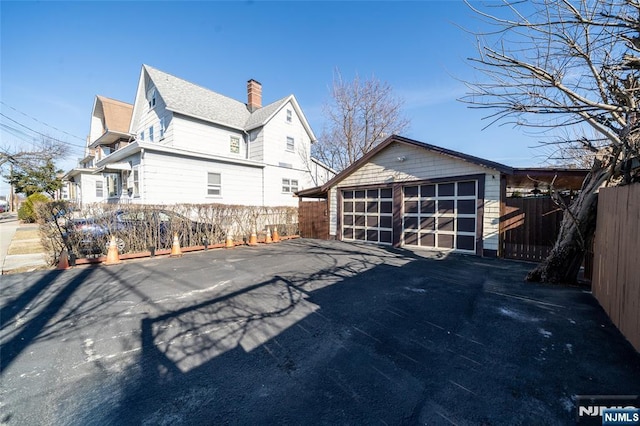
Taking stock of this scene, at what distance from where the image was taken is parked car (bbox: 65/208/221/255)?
285 inches

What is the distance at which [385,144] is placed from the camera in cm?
1043

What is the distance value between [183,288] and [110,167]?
35.8 feet

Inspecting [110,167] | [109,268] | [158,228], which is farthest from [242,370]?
[110,167]

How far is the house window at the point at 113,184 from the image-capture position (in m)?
14.0

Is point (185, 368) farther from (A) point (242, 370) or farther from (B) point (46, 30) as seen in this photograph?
(B) point (46, 30)

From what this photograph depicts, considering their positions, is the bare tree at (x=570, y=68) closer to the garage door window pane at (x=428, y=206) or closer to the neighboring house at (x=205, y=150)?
the garage door window pane at (x=428, y=206)

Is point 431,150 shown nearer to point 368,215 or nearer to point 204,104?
point 368,215

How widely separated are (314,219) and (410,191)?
535 centimetres

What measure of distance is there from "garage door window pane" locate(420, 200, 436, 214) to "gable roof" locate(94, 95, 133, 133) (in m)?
22.2

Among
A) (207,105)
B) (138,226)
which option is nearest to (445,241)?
(138,226)

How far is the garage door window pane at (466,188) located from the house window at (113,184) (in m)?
16.7

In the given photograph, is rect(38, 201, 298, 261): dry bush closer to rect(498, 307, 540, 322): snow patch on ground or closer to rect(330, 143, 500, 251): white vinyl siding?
rect(330, 143, 500, 251): white vinyl siding

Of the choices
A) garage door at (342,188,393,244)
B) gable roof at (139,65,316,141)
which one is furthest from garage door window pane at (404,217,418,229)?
gable roof at (139,65,316,141)

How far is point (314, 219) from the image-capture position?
13.6 metres
